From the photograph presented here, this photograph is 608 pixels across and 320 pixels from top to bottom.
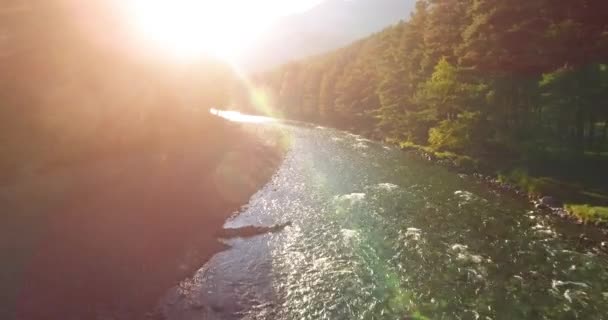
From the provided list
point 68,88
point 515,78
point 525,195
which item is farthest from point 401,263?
point 68,88

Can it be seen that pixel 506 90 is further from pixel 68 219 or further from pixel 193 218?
pixel 68 219

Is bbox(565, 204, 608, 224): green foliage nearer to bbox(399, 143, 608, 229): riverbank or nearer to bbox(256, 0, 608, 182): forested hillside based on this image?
bbox(399, 143, 608, 229): riverbank

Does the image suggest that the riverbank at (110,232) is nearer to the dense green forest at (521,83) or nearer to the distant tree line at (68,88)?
the distant tree line at (68,88)

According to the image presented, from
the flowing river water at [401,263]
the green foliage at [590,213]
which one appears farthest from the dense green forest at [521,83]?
the flowing river water at [401,263]

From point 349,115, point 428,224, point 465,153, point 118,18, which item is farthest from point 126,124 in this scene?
point 349,115

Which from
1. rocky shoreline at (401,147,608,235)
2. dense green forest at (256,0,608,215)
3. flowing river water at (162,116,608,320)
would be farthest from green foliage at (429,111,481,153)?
flowing river water at (162,116,608,320)
